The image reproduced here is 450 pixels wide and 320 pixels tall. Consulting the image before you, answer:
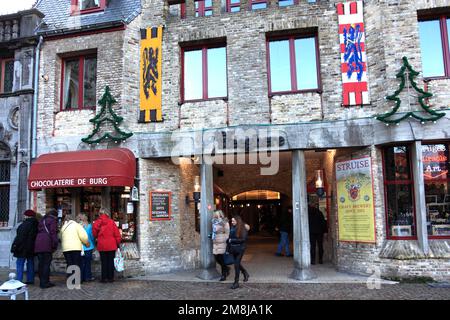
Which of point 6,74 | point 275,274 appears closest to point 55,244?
point 275,274

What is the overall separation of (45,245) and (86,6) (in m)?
7.64

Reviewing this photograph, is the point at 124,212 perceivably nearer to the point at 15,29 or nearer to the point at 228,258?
the point at 228,258

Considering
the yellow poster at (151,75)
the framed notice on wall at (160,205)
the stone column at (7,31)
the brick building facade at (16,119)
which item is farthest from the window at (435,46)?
the stone column at (7,31)

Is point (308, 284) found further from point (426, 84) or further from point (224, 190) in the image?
point (224, 190)

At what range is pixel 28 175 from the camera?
12.0 meters

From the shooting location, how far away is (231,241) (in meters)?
9.51

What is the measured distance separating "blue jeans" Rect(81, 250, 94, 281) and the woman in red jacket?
452 millimetres

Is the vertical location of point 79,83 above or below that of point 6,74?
below

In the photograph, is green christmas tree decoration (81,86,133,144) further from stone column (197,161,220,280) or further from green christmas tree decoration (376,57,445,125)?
green christmas tree decoration (376,57,445,125)

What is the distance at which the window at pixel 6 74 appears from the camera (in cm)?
1338

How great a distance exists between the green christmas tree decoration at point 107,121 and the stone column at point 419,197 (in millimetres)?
7503

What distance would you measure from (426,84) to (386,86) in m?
0.97

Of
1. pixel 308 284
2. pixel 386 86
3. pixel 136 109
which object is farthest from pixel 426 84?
pixel 136 109

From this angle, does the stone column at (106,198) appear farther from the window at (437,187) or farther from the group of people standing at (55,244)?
the window at (437,187)
